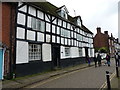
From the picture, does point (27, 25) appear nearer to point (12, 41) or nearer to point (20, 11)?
point (20, 11)

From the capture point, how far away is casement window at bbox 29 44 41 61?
512 inches

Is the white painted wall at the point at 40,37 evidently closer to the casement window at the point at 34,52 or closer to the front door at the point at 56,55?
the casement window at the point at 34,52

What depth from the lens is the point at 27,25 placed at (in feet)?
41.1

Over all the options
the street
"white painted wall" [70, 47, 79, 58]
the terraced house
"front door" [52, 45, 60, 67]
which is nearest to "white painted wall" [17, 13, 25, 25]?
the terraced house

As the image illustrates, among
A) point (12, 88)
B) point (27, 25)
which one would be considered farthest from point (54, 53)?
point (12, 88)

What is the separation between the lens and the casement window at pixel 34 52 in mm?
13000

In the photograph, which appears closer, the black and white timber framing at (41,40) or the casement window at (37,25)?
the black and white timber framing at (41,40)

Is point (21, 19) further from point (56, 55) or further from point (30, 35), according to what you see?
point (56, 55)

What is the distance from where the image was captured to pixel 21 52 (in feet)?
37.8

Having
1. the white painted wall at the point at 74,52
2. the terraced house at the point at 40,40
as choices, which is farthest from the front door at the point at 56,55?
the white painted wall at the point at 74,52

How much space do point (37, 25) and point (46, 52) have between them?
3031 mm

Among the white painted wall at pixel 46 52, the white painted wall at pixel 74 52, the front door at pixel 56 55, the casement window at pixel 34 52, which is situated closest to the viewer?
the casement window at pixel 34 52

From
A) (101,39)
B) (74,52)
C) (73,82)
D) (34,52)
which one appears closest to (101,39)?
(101,39)

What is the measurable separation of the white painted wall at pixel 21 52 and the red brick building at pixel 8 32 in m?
0.51
